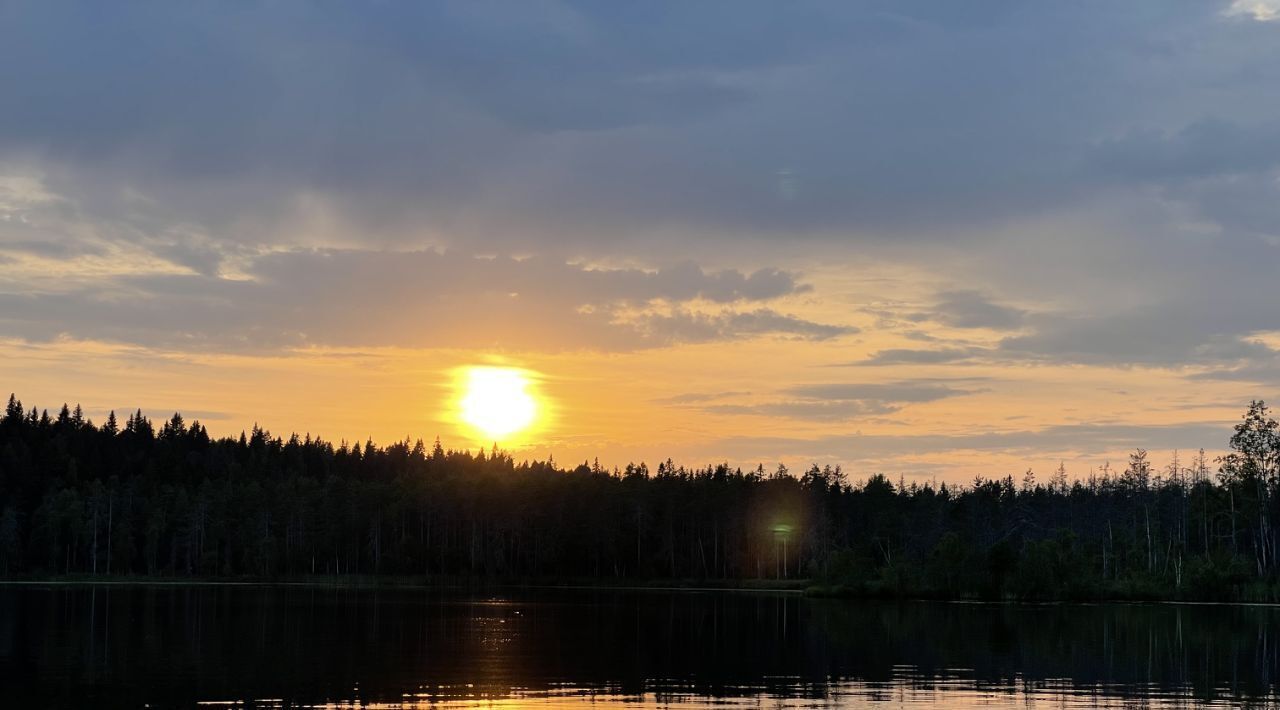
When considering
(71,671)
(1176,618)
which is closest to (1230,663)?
(1176,618)

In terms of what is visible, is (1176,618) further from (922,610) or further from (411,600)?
(411,600)

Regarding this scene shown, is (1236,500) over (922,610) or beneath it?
over

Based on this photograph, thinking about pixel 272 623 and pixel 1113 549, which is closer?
pixel 272 623

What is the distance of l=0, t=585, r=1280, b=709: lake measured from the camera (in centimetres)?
4853

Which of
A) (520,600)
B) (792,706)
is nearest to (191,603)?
(520,600)

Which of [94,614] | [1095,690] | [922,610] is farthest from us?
[922,610]

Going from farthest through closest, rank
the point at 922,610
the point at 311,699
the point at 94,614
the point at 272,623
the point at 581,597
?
1. the point at 581,597
2. the point at 922,610
3. the point at 94,614
4. the point at 272,623
5. the point at 311,699

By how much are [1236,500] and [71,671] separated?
171904 millimetres

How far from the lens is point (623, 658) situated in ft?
215

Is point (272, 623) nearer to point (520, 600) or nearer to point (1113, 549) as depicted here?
point (520, 600)

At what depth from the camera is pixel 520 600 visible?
145 meters

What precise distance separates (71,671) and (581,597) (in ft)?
341

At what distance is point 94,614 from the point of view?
10156 cm

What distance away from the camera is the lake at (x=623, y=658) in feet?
159
